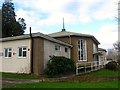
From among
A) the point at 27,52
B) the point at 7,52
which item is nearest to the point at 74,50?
the point at 27,52

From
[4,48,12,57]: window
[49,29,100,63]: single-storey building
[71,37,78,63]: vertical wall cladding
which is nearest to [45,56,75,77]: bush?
[71,37,78,63]: vertical wall cladding

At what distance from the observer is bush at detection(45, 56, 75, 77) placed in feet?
90.1

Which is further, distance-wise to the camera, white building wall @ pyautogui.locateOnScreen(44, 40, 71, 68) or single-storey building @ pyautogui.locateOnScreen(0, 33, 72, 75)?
white building wall @ pyautogui.locateOnScreen(44, 40, 71, 68)

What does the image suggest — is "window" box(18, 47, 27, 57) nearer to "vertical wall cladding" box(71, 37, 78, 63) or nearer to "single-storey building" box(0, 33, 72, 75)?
"single-storey building" box(0, 33, 72, 75)

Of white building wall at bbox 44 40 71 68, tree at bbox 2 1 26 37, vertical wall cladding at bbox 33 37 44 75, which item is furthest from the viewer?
tree at bbox 2 1 26 37

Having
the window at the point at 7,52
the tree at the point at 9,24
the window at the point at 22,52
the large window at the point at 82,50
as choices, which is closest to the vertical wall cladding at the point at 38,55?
the window at the point at 22,52

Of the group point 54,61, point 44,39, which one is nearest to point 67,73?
point 54,61

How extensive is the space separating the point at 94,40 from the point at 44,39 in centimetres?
1320

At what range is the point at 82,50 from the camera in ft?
119

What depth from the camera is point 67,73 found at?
2964cm

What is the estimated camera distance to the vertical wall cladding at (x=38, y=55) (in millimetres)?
27781

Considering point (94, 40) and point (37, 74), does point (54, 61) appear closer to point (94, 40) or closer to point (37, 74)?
point (37, 74)

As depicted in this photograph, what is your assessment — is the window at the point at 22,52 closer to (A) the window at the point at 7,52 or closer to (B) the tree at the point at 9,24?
(A) the window at the point at 7,52

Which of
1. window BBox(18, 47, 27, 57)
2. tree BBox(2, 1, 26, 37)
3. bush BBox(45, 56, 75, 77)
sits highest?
tree BBox(2, 1, 26, 37)
